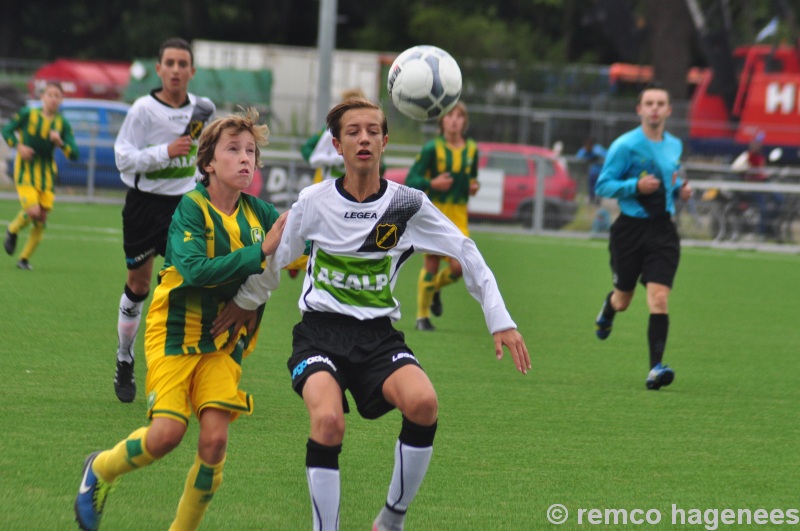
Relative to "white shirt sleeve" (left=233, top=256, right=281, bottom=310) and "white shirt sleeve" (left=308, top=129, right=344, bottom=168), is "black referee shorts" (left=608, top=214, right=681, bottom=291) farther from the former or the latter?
"white shirt sleeve" (left=233, top=256, right=281, bottom=310)

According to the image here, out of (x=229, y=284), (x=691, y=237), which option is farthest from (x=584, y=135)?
(x=229, y=284)

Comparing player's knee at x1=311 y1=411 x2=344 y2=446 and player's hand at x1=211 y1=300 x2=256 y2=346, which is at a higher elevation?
player's hand at x1=211 y1=300 x2=256 y2=346

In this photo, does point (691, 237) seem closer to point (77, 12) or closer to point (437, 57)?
point (437, 57)

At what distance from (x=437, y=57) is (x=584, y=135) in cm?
2210

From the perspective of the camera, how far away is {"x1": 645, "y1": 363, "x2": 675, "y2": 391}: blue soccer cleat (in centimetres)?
808

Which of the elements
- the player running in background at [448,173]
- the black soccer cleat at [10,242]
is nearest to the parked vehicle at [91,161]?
the black soccer cleat at [10,242]

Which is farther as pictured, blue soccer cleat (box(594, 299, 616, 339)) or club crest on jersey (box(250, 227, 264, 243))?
blue soccer cleat (box(594, 299, 616, 339))

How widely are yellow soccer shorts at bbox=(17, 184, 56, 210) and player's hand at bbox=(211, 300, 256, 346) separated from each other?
9.23 meters

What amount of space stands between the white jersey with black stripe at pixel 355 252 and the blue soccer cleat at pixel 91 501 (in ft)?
2.81

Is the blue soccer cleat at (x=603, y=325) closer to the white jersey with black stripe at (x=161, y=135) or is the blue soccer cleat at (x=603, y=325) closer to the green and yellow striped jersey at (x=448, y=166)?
the green and yellow striped jersey at (x=448, y=166)

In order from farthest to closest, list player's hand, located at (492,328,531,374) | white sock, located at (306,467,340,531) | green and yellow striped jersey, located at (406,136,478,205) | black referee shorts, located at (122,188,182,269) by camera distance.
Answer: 1. green and yellow striped jersey, located at (406,136,478,205)
2. black referee shorts, located at (122,188,182,269)
3. player's hand, located at (492,328,531,374)
4. white sock, located at (306,467,340,531)

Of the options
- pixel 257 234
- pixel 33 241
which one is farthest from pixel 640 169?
pixel 33 241

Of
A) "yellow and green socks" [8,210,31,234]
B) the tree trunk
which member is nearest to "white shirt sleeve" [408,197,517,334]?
"yellow and green socks" [8,210,31,234]

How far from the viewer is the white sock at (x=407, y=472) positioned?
4.57 meters
